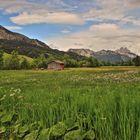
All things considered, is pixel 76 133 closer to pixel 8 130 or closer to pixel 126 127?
pixel 126 127

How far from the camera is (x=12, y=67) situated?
173250mm

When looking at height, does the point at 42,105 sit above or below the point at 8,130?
above

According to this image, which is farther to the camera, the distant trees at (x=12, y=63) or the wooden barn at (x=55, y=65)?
the wooden barn at (x=55, y=65)

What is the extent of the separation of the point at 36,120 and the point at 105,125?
6.12 ft

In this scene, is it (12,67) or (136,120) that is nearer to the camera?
(136,120)

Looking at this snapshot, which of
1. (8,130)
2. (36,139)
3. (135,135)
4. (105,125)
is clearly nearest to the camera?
(135,135)

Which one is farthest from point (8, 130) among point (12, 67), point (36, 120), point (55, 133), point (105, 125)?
point (12, 67)

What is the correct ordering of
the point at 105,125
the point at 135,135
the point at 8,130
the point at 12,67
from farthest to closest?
1. the point at 12,67
2. the point at 8,130
3. the point at 105,125
4. the point at 135,135

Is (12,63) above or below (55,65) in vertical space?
above

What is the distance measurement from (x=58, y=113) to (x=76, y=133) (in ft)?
4.19

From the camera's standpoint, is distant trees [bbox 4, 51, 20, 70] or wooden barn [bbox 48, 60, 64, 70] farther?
wooden barn [bbox 48, 60, 64, 70]

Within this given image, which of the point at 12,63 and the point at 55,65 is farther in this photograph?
the point at 55,65

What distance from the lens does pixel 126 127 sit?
5.25 m

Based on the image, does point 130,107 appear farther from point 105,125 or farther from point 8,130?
point 8,130
